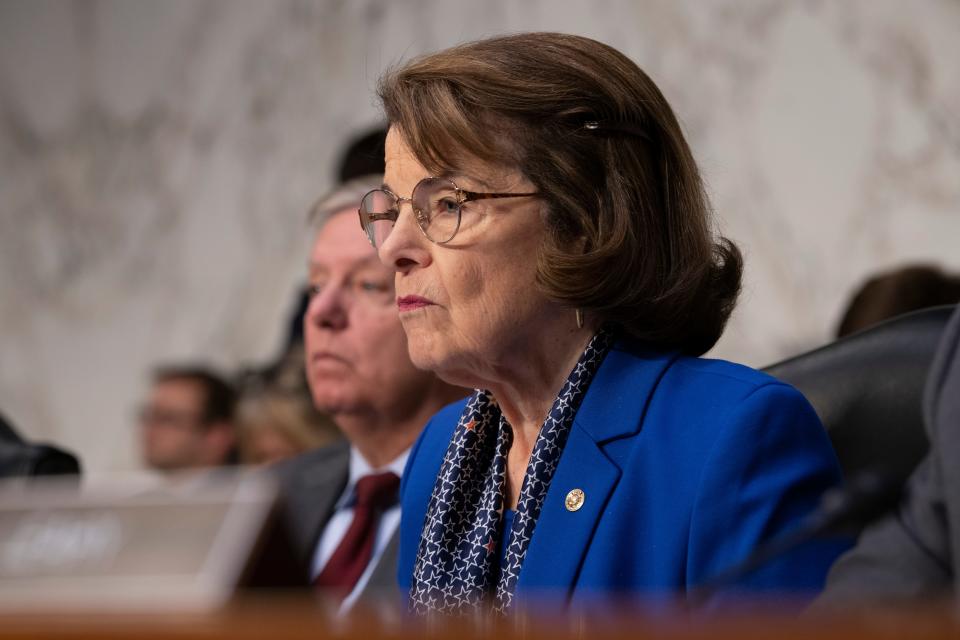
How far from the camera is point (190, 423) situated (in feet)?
16.5

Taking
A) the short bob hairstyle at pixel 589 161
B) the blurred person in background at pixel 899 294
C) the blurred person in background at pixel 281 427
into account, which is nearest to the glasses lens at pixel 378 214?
the short bob hairstyle at pixel 589 161

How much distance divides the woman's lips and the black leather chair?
573 mm

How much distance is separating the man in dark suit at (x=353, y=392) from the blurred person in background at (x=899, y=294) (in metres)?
Answer: 1.02

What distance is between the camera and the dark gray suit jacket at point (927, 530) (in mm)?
1309

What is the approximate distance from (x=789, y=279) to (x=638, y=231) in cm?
267

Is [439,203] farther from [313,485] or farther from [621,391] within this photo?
[313,485]

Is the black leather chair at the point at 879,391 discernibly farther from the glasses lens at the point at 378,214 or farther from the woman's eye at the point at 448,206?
the glasses lens at the point at 378,214

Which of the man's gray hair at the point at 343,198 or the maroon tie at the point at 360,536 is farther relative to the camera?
the man's gray hair at the point at 343,198

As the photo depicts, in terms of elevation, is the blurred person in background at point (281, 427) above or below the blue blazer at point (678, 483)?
below

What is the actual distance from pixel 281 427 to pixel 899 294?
176cm

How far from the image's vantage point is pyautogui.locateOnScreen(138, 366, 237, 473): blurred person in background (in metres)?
4.79

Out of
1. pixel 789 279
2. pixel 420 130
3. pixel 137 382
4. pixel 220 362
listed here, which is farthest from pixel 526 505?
pixel 137 382

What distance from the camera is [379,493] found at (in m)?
2.73

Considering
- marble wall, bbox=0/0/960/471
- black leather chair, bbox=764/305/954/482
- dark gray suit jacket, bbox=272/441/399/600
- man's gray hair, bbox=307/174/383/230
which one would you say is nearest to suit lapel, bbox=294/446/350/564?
dark gray suit jacket, bbox=272/441/399/600
